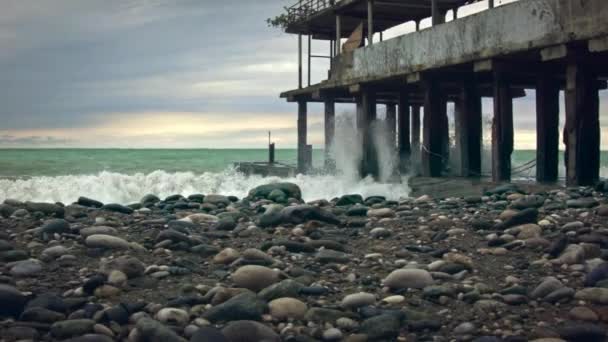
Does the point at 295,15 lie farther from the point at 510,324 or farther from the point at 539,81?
the point at 510,324

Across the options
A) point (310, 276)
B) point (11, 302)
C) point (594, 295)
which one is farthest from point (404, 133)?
point (11, 302)

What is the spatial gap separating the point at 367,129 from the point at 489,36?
5741 mm

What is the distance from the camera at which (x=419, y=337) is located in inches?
162

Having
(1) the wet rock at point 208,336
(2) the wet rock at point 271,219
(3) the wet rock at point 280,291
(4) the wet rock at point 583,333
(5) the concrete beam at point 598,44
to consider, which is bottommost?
(4) the wet rock at point 583,333

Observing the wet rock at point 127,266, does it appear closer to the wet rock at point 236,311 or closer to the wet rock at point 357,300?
the wet rock at point 236,311

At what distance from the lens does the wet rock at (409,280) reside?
5.05 meters

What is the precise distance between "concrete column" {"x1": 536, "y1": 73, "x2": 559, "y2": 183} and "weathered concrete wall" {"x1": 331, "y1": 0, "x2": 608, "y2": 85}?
167 centimetres

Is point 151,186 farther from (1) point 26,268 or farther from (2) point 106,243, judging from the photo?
(1) point 26,268

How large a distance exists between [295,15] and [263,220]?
1456cm

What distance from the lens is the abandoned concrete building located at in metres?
10.9

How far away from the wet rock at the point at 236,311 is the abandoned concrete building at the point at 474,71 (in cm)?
784

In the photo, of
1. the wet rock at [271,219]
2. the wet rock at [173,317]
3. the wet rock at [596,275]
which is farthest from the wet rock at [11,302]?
the wet rock at [596,275]

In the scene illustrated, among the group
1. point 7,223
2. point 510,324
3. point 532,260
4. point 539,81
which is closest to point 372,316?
point 510,324

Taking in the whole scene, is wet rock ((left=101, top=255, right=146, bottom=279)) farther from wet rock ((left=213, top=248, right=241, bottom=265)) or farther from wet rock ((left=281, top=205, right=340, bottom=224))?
wet rock ((left=281, top=205, right=340, bottom=224))
